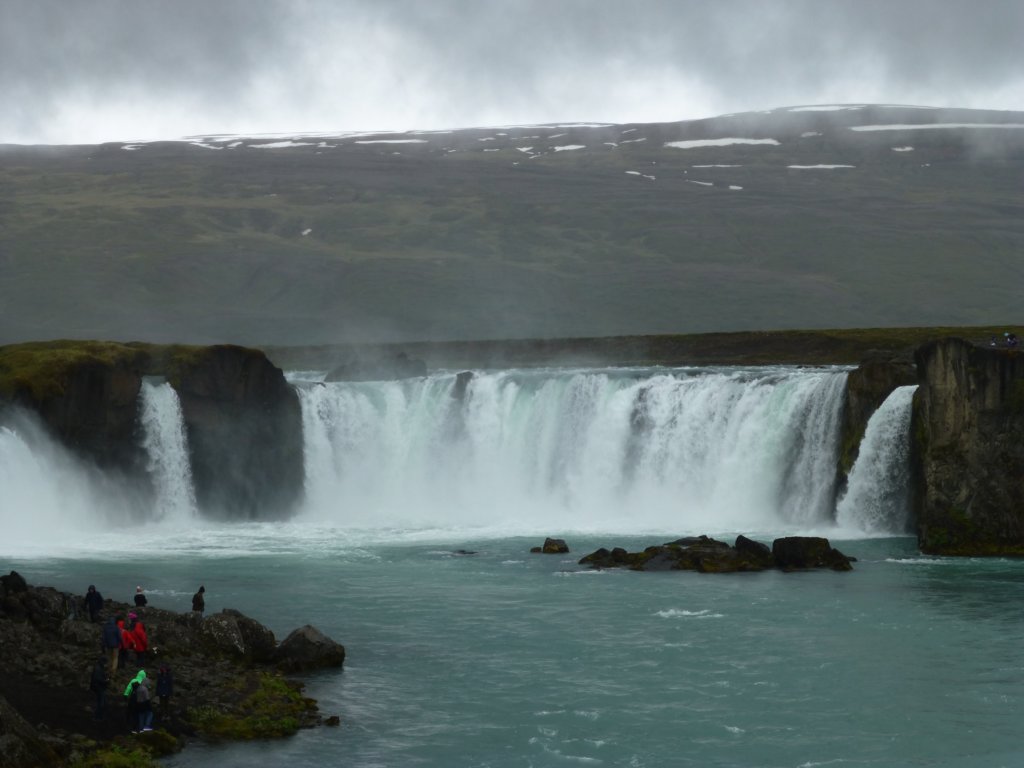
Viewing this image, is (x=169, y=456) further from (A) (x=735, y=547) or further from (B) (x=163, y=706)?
(B) (x=163, y=706)

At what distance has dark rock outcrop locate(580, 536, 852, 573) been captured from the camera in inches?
1969

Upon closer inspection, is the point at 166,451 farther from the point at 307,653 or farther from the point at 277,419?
the point at 307,653

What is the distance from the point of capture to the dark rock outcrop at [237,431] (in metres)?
68.4

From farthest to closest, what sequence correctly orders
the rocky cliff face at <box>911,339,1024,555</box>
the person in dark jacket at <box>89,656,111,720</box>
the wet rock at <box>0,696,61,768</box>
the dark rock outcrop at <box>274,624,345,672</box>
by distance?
the rocky cliff face at <box>911,339,1024,555</box>, the dark rock outcrop at <box>274,624,345,672</box>, the person in dark jacket at <box>89,656,111,720</box>, the wet rock at <box>0,696,61,768</box>

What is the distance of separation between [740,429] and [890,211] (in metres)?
130

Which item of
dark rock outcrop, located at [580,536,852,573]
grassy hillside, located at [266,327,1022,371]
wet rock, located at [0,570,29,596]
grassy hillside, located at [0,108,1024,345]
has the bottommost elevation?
wet rock, located at [0,570,29,596]

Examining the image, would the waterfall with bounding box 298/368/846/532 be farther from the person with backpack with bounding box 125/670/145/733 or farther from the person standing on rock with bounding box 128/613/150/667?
the person with backpack with bounding box 125/670/145/733

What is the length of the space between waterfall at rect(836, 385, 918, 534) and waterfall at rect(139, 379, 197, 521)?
29.7 m

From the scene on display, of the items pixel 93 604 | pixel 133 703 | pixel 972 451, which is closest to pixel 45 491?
pixel 93 604

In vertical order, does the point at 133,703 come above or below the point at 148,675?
below

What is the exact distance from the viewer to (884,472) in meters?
59.0

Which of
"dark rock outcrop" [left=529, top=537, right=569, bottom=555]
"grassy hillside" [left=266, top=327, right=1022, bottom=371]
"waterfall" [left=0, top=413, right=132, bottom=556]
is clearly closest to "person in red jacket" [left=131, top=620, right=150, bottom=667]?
"dark rock outcrop" [left=529, top=537, right=569, bottom=555]

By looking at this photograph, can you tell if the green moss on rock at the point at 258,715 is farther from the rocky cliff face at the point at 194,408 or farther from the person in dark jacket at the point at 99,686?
the rocky cliff face at the point at 194,408

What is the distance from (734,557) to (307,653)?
64.0 ft
